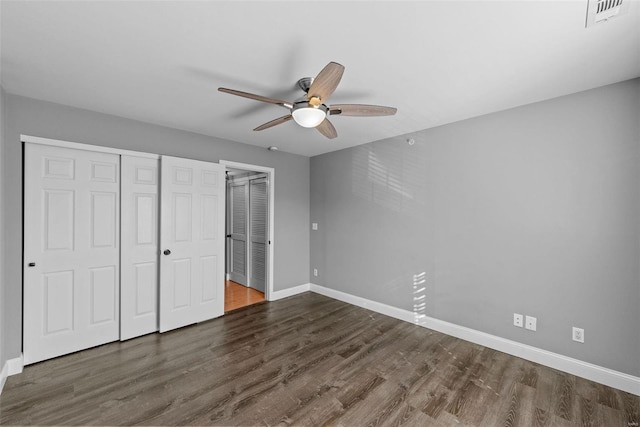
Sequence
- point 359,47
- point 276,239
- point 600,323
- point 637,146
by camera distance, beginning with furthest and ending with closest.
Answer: point 276,239
point 600,323
point 637,146
point 359,47

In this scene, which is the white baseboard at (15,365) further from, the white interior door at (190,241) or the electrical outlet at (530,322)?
→ the electrical outlet at (530,322)

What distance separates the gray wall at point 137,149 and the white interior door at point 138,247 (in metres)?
0.32

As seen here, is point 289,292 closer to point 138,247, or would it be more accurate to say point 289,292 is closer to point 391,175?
point 138,247

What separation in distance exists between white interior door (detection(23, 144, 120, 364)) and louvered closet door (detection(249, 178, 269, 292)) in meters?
2.07

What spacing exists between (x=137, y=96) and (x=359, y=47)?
207 cm

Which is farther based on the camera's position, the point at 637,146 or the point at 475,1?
the point at 637,146

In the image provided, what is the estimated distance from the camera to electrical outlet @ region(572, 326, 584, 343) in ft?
7.68

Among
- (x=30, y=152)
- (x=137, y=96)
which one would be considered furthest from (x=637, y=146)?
(x=30, y=152)

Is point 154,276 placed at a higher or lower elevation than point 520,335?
higher

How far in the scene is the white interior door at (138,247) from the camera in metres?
2.96

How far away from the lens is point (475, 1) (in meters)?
1.40

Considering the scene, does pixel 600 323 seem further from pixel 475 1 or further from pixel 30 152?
pixel 30 152

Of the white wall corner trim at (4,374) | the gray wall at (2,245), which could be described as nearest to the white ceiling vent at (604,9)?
the gray wall at (2,245)

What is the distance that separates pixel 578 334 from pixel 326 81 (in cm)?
301
